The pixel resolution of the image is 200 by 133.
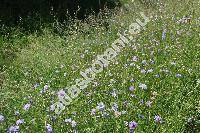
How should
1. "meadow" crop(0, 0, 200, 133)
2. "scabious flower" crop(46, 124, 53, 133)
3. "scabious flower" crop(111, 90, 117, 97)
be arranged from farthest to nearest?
"scabious flower" crop(111, 90, 117, 97)
"meadow" crop(0, 0, 200, 133)
"scabious flower" crop(46, 124, 53, 133)

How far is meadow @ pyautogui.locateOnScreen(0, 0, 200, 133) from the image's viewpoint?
12.1ft

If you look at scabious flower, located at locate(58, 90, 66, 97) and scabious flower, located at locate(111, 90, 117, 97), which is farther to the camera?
scabious flower, located at locate(58, 90, 66, 97)

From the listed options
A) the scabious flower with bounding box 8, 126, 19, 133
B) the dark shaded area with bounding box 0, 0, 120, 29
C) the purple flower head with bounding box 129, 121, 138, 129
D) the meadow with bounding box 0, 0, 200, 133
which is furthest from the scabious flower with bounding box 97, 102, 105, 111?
the dark shaded area with bounding box 0, 0, 120, 29

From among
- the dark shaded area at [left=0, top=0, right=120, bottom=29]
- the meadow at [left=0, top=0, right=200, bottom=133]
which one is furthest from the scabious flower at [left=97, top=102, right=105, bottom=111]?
the dark shaded area at [left=0, top=0, right=120, bottom=29]

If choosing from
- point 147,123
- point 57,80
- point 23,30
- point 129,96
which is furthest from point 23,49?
point 147,123

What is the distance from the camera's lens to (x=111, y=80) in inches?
172

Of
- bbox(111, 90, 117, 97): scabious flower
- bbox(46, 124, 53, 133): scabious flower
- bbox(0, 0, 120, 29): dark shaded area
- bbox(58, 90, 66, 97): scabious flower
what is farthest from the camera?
bbox(0, 0, 120, 29): dark shaded area

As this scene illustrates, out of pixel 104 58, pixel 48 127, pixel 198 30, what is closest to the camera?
pixel 48 127

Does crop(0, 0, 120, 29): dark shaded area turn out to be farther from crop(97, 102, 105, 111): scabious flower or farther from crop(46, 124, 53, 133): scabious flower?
crop(46, 124, 53, 133): scabious flower

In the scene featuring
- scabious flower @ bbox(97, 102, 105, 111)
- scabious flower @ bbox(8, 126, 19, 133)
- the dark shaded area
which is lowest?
scabious flower @ bbox(8, 126, 19, 133)

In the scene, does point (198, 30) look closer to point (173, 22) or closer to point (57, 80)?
point (173, 22)

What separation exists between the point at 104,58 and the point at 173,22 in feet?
6.16

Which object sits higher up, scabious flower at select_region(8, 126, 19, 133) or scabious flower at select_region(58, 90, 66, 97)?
scabious flower at select_region(58, 90, 66, 97)

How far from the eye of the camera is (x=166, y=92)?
404 cm
